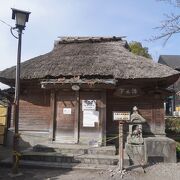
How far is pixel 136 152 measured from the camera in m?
12.8

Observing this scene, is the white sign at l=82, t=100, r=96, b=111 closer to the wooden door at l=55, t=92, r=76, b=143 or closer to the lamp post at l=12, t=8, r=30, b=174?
the wooden door at l=55, t=92, r=76, b=143

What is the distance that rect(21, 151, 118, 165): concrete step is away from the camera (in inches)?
451

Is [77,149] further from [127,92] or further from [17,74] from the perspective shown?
[17,74]

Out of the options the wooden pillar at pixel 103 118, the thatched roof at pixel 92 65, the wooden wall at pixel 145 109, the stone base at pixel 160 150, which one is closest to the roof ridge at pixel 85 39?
the thatched roof at pixel 92 65

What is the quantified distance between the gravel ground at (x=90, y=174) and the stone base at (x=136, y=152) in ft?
4.13

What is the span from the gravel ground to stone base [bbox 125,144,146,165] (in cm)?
126

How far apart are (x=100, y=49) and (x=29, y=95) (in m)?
4.30

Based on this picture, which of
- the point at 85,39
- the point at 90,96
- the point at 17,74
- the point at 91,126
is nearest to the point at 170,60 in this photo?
the point at 85,39

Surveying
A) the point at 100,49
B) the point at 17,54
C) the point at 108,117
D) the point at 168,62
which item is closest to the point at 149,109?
the point at 108,117

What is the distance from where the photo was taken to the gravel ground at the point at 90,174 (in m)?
9.88

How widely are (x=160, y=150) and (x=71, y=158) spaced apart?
3811 mm

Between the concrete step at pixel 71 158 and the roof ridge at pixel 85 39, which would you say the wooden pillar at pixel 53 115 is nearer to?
the concrete step at pixel 71 158

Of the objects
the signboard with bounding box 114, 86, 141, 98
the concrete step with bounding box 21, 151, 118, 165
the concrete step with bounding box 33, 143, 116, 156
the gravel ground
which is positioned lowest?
the gravel ground

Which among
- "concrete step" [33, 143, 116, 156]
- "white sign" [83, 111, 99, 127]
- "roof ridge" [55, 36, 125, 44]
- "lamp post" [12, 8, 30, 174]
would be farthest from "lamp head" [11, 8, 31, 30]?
"roof ridge" [55, 36, 125, 44]
